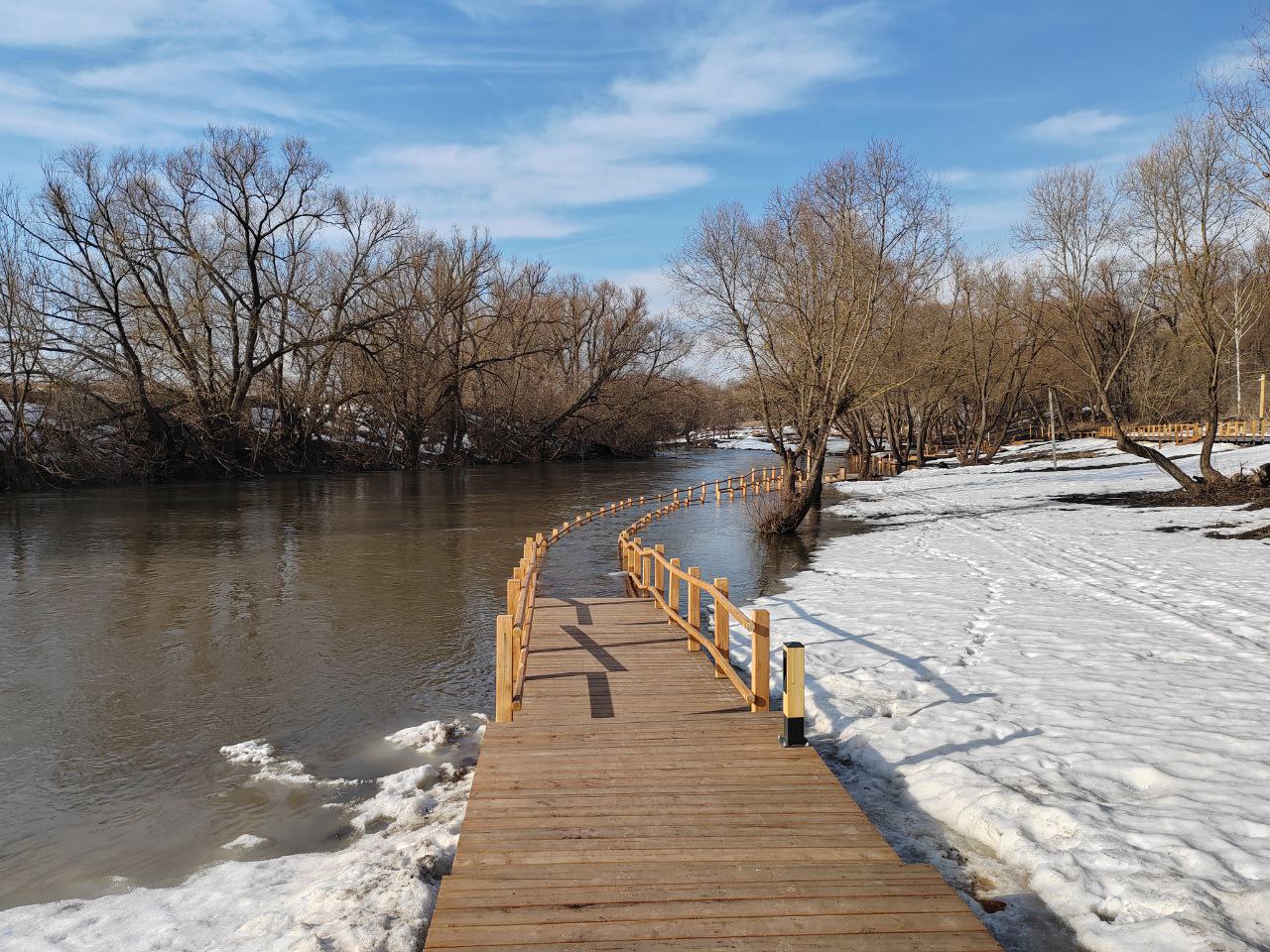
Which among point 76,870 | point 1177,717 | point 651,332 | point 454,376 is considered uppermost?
point 651,332

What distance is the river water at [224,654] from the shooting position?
22.3ft

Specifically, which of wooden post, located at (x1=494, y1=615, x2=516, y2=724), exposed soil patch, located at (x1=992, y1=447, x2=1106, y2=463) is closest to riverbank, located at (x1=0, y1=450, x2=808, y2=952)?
wooden post, located at (x1=494, y1=615, x2=516, y2=724)

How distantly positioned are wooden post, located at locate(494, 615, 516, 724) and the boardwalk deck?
0.74 ft

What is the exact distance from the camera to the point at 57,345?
38531mm

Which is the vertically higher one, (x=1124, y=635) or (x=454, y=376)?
(x=454, y=376)

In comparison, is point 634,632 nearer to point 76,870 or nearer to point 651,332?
point 76,870

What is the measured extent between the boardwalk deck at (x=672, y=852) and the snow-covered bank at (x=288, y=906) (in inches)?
23.7

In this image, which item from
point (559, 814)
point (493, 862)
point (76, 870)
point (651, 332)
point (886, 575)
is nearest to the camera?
point (493, 862)

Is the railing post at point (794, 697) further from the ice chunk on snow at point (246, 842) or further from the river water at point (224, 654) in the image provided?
the ice chunk on snow at point (246, 842)

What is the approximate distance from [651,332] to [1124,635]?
221 ft

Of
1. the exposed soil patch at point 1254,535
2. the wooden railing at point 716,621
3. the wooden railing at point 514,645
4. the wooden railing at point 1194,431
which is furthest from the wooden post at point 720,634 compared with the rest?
the wooden railing at point 1194,431

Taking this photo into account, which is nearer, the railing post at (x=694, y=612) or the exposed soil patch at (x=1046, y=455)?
the railing post at (x=694, y=612)

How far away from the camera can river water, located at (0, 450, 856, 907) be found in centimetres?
679

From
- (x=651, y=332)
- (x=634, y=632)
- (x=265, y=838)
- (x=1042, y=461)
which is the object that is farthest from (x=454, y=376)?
(x=265, y=838)
